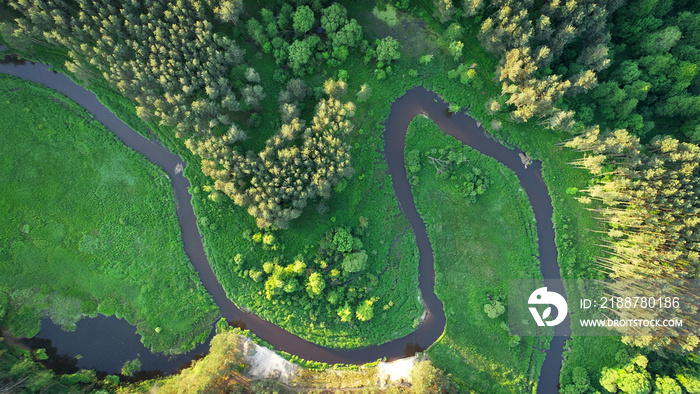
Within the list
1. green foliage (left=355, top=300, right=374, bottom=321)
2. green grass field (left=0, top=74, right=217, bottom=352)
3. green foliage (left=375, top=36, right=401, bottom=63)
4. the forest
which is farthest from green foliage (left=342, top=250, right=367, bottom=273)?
green foliage (left=375, top=36, right=401, bottom=63)

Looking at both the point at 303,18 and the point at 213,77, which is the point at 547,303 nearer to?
the point at 303,18

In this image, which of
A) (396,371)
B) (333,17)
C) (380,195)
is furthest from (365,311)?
(333,17)

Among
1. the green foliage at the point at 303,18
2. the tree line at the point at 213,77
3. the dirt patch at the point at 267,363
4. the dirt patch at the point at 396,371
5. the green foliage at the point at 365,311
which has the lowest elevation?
the dirt patch at the point at 267,363

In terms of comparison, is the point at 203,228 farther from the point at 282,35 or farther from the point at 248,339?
the point at 282,35

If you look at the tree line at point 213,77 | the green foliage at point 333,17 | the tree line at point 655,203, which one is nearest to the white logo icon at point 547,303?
the tree line at point 655,203

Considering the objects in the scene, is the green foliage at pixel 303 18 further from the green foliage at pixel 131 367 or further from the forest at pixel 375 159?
the green foliage at pixel 131 367

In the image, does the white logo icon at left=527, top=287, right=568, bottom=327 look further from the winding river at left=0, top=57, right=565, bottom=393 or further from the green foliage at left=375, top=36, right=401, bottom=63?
the green foliage at left=375, top=36, right=401, bottom=63
